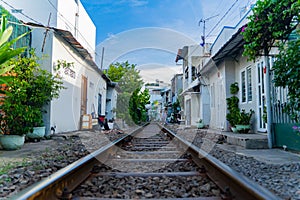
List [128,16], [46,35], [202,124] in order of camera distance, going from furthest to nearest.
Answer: [202,124]
[128,16]
[46,35]

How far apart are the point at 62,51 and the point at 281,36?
7.41 metres

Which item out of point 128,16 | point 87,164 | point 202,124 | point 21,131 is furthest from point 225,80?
point 87,164

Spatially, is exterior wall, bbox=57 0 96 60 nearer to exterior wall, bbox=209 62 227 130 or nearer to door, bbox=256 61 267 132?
exterior wall, bbox=209 62 227 130

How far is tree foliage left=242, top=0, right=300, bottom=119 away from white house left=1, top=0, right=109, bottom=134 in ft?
18.4

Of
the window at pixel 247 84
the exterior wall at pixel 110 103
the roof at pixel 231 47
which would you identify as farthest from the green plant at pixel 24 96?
the exterior wall at pixel 110 103

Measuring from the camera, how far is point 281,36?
5082mm

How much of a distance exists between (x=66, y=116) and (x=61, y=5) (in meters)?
4.35

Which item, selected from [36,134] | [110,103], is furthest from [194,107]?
[36,134]

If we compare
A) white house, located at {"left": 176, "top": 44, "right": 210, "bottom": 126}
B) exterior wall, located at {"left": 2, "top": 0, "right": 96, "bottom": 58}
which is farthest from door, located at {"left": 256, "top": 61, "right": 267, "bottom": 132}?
exterior wall, located at {"left": 2, "top": 0, "right": 96, "bottom": 58}

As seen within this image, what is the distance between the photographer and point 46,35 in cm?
834

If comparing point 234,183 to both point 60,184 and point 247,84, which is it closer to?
point 60,184

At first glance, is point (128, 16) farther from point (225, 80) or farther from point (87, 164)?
point (87, 164)

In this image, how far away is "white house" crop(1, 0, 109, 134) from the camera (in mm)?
8406

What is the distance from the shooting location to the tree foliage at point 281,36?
424 centimetres
